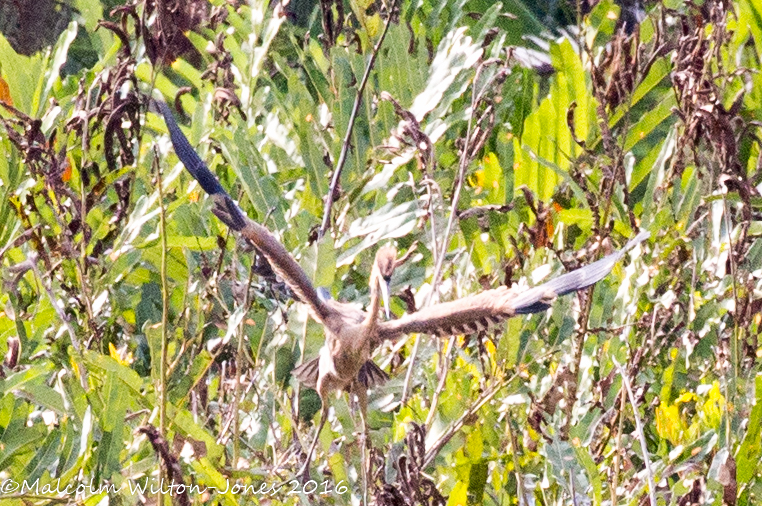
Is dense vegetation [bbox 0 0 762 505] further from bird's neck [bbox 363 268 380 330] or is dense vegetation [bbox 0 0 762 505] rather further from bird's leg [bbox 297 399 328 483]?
bird's neck [bbox 363 268 380 330]

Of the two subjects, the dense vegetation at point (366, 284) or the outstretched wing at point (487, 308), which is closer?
the outstretched wing at point (487, 308)

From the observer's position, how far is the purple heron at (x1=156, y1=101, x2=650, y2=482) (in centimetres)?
94

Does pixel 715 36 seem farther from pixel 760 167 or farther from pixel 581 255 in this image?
pixel 581 255

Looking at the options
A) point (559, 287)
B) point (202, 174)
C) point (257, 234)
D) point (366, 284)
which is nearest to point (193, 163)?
point (202, 174)

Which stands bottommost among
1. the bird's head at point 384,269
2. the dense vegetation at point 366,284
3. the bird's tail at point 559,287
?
the dense vegetation at point 366,284

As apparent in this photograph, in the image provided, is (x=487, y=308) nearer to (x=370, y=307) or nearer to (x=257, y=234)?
(x=370, y=307)

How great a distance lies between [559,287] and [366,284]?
74cm

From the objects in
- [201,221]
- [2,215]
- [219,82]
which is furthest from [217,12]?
[2,215]

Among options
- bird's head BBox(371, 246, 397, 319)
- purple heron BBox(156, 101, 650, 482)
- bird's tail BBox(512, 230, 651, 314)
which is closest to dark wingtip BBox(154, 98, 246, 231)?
purple heron BBox(156, 101, 650, 482)

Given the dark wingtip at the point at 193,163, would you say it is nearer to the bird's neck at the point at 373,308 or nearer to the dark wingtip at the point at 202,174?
the dark wingtip at the point at 202,174

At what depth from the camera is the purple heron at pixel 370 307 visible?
94 cm

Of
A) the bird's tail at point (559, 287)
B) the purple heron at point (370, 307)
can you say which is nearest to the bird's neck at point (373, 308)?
the purple heron at point (370, 307)

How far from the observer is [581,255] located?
1500 mm

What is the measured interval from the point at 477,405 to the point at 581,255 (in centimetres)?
34
